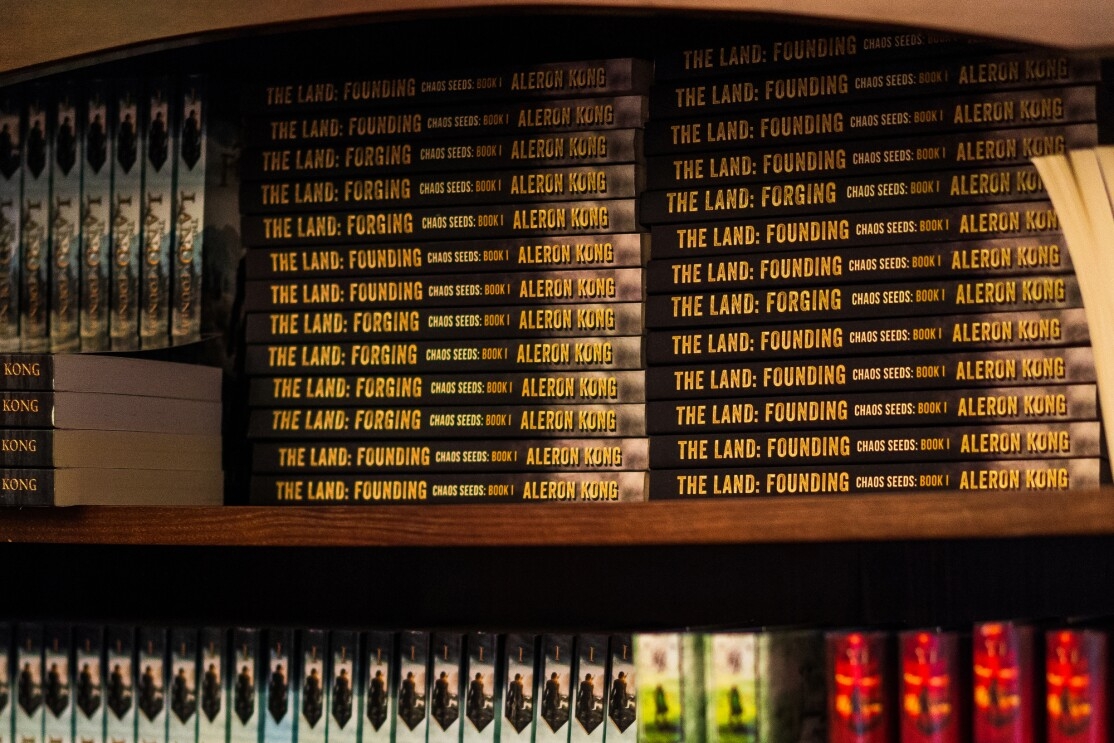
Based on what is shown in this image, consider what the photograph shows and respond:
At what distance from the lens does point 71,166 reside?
3.42 ft

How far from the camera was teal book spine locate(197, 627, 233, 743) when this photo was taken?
973mm

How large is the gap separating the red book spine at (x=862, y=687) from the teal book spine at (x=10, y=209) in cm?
73

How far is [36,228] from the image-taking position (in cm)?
104

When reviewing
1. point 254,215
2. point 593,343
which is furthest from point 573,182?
point 254,215

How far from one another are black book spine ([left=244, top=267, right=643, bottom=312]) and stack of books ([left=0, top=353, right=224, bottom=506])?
10 cm

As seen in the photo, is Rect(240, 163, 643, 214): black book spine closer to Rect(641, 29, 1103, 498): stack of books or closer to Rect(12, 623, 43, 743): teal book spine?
Rect(641, 29, 1103, 498): stack of books

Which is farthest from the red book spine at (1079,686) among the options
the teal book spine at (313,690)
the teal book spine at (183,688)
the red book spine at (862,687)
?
the teal book spine at (183,688)

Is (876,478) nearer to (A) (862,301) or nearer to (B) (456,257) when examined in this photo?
(A) (862,301)

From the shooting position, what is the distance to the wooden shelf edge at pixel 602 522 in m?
0.75

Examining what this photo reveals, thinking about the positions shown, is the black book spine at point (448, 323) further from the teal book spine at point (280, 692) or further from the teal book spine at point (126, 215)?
the teal book spine at point (280, 692)

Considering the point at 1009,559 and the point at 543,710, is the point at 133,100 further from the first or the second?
the point at 1009,559

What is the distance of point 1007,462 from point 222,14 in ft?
2.11

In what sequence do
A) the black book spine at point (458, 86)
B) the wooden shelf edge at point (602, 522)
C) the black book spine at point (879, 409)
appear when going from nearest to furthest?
1. the wooden shelf edge at point (602, 522)
2. the black book spine at point (879, 409)
3. the black book spine at point (458, 86)

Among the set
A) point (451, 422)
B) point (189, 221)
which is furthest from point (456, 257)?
point (189, 221)
